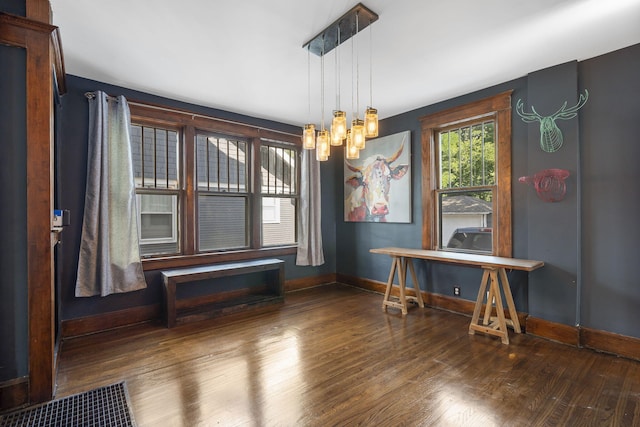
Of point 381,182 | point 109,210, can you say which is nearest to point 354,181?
point 381,182

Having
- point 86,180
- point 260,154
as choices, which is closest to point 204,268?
point 86,180

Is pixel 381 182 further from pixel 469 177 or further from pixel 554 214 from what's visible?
pixel 554 214

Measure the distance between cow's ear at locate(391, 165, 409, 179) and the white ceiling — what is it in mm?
1019

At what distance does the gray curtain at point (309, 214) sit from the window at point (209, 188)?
18 centimetres

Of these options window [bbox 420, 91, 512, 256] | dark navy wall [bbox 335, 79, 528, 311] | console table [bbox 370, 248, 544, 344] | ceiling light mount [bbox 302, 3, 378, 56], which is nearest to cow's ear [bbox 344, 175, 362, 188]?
dark navy wall [bbox 335, 79, 528, 311]

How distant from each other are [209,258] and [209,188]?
3.06 ft

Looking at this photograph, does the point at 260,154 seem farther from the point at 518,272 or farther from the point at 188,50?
the point at 518,272

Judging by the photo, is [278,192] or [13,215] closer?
[13,215]

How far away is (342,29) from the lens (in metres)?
2.24

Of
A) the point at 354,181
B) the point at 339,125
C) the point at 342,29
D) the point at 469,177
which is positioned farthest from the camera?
the point at 354,181

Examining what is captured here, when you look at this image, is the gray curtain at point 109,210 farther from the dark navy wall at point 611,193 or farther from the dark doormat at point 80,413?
the dark navy wall at point 611,193

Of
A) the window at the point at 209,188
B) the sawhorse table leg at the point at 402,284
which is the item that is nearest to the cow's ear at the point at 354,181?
the window at the point at 209,188

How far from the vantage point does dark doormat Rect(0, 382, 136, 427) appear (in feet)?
5.74

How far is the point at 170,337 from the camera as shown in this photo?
2992 millimetres
